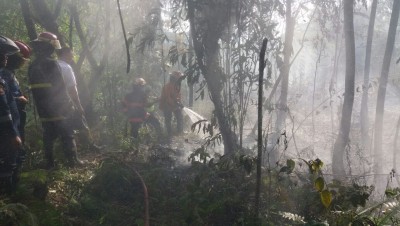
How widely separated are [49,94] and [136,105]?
403 cm

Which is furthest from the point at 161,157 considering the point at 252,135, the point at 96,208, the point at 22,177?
the point at 252,135

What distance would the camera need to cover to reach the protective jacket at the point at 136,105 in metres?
9.09

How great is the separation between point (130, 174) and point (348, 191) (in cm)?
316

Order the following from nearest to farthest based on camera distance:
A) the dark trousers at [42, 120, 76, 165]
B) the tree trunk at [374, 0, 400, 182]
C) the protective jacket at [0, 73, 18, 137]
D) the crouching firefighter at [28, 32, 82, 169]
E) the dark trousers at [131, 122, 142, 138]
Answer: the protective jacket at [0, 73, 18, 137] → the crouching firefighter at [28, 32, 82, 169] → the dark trousers at [42, 120, 76, 165] → the dark trousers at [131, 122, 142, 138] → the tree trunk at [374, 0, 400, 182]

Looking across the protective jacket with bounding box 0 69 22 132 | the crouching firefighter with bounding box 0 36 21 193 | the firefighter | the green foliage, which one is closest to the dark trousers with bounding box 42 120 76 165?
the firefighter

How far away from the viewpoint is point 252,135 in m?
12.9

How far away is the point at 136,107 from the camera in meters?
9.17

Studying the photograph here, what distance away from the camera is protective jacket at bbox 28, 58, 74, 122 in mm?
5084

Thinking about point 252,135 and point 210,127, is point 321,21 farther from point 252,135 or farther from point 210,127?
point 210,127

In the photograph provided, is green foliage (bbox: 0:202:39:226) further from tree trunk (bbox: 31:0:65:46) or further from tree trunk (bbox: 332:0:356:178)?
tree trunk (bbox: 332:0:356:178)

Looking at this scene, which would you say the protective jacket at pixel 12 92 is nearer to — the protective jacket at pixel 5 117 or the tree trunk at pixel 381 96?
the protective jacket at pixel 5 117

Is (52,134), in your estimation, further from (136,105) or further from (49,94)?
(136,105)

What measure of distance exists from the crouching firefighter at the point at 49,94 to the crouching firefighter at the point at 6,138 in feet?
3.45

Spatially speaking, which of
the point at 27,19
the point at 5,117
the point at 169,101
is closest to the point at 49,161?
the point at 5,117
